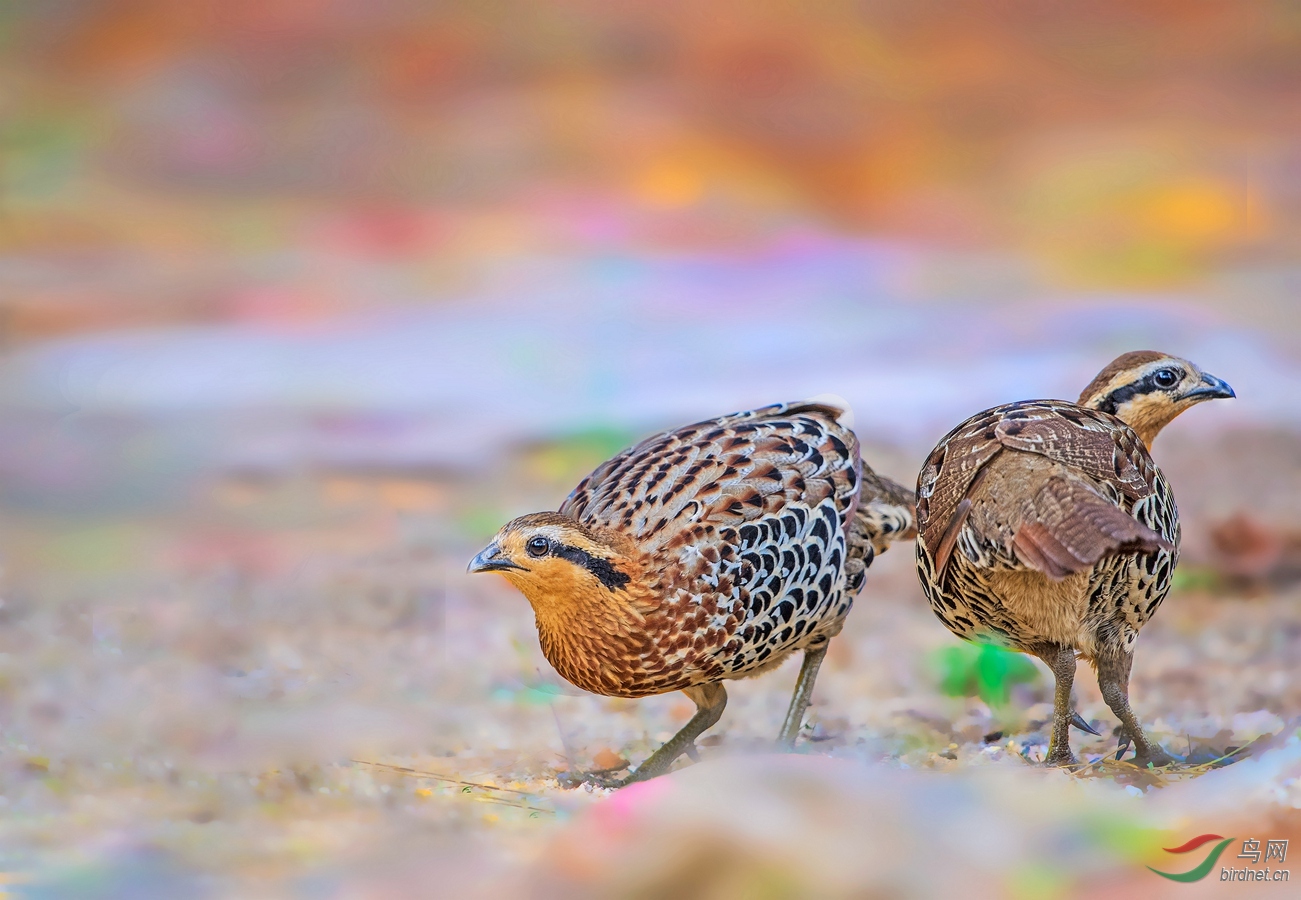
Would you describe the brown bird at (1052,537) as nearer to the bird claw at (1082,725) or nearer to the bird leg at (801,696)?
the bird claw at (1082,725)

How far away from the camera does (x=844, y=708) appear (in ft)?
19.4

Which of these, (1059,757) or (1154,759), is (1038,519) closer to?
(1059,757)

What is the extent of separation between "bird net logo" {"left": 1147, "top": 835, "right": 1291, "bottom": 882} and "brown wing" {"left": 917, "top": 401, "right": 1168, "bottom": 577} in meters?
0.77

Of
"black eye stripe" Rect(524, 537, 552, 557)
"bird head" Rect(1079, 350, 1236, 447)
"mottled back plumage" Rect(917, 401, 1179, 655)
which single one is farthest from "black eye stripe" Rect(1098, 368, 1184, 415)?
"black eye stripe" Rect(524, 537, 552, 557)

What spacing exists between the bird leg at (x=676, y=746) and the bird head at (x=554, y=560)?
756 mm

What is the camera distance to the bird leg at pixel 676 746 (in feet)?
16.1

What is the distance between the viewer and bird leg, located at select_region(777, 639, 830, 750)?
4.87 meters

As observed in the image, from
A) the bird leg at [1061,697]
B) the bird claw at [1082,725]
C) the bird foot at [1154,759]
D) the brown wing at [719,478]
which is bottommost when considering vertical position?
the bird claw at [1082,725]

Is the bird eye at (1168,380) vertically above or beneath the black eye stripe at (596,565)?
above

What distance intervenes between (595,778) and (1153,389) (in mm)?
2364

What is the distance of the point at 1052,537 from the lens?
3.94 metres

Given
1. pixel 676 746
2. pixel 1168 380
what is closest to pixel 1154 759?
pixel 1168 380

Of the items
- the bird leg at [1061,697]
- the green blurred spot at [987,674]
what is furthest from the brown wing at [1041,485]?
the green blurred spot at [987,674]

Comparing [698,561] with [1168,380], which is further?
[1168,380]
